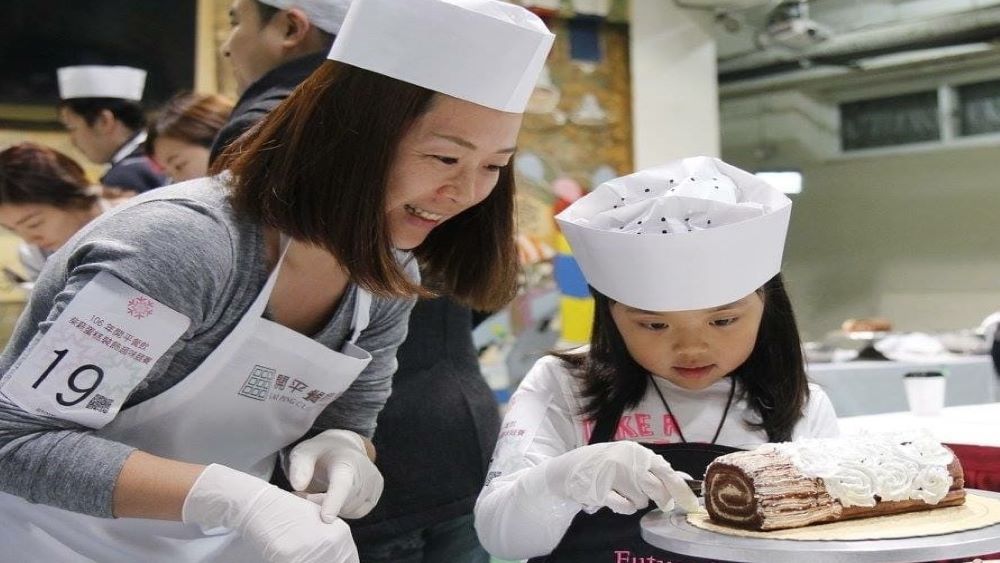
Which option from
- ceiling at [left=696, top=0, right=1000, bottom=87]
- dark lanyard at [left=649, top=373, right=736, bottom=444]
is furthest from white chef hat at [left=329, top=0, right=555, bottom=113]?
ceiling at [left=696, top=0, right=1000, bottom=87]

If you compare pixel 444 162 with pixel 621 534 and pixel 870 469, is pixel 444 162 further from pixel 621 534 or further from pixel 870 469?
pixel 870 469

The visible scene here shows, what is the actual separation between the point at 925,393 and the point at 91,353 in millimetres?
1654

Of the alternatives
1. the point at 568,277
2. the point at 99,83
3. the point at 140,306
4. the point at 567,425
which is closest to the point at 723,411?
the point at 567,425

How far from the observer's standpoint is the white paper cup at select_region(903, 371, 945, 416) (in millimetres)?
2154

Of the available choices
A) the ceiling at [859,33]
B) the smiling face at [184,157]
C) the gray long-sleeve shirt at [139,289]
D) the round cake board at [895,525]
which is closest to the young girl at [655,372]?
the round cake board at [895,525]

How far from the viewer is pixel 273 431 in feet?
4.80

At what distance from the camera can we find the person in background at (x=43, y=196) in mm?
3127

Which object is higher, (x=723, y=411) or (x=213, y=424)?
(x=213, y=424)

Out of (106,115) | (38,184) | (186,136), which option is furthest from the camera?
(106,115)

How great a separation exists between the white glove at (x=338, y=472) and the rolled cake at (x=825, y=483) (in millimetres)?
473

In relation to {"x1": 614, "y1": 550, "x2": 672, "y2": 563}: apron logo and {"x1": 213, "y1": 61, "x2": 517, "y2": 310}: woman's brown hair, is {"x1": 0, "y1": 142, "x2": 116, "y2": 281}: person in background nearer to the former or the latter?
{"x1": 213, "y1": 61, "x2": 517, "y2": 310}: woman's brown hair

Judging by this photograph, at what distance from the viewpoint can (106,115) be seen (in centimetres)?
369

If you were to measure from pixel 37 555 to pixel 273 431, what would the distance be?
33 centimetres

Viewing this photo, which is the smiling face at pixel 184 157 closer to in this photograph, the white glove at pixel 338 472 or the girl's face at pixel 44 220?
the girl's face at pixel 44 220
